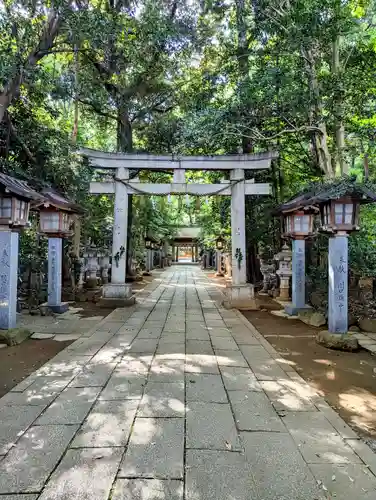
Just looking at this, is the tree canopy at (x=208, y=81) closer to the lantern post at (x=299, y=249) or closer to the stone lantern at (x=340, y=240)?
the lantern post at (x=299, y=249)

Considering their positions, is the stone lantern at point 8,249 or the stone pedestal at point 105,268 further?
the stone pedestal at point 105,268

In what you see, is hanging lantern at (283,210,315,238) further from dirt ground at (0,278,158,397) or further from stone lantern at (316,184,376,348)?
dirt ground at (0,278,158,397)

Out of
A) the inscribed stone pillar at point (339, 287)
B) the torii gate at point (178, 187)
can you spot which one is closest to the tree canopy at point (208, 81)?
the torii gate at point (178, 187)

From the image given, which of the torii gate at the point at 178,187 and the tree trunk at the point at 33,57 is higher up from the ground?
the tree trunk at the point at 33,57

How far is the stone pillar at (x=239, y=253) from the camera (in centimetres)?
886

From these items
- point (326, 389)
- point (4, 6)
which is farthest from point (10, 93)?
point (326, 389)

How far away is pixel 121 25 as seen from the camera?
7.38m

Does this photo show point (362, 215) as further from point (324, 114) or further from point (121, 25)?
point (121, 25)

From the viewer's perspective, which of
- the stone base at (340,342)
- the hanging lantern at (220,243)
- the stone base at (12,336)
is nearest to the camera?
the stone base at (340,342)

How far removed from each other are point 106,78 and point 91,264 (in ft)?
21.2

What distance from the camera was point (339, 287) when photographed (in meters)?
5.45

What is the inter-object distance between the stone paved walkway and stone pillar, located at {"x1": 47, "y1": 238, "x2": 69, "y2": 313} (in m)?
3.38

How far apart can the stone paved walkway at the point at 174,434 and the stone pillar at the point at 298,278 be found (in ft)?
10.9

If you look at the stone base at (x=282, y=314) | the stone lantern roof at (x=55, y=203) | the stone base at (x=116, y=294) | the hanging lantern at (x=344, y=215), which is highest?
the stone lantern roof at (x=55, y=203)
